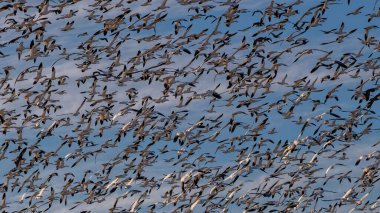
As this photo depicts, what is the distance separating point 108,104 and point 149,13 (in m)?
6.85

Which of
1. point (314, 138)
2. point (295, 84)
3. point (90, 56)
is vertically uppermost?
point (90, 56)

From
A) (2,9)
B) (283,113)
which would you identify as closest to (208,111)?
(283,113)

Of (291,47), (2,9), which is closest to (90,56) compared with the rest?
(2,9)

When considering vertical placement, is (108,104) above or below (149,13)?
below

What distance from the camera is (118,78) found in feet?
206

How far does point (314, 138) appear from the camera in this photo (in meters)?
68.2

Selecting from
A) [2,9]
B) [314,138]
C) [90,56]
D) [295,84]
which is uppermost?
[2,9]

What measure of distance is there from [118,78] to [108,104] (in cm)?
343

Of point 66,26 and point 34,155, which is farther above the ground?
point 66,26

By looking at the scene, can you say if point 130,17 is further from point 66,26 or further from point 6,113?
point 6,113

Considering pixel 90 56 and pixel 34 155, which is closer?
pixel 90 56

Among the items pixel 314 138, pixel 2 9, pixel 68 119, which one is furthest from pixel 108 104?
pixel 314 138

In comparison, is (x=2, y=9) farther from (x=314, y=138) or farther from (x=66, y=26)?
(x=314, y=138)

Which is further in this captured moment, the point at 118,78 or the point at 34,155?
the point at 34,155
